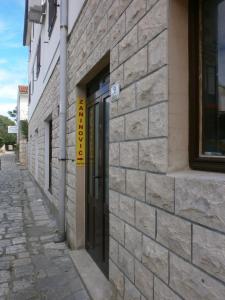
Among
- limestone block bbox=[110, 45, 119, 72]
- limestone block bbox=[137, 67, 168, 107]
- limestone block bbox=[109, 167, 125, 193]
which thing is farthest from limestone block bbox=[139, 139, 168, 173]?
limestone block bbox=[110, 45, 119, 72]

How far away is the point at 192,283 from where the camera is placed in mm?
1854

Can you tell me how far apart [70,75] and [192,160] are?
3.71 m

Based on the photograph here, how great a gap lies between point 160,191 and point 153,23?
109cm

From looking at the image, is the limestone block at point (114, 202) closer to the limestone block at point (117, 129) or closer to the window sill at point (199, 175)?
the limestone block at point (117, 129)

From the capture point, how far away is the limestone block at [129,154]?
8.66ft

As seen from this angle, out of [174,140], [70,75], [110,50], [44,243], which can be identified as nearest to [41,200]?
[44,243]

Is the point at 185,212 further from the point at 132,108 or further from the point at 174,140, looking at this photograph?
the point at 132,108

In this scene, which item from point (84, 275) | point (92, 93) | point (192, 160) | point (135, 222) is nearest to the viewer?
point (192, 160)

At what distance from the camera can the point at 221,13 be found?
1.96 meters

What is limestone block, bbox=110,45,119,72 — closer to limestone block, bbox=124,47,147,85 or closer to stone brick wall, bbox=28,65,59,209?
limestone block, bbox=124,47,147,85

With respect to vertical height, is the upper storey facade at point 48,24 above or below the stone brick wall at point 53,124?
above

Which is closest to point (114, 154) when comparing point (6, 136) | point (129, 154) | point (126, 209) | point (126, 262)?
point (129, 154)

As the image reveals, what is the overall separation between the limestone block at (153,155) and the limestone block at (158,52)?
0.48 m

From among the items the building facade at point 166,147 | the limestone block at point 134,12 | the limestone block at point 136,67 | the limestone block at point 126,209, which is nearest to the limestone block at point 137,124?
the building facade at point 166,147
